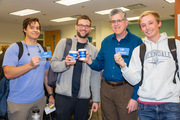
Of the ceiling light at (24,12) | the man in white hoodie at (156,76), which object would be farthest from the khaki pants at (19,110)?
the ceiling light at (24,12)

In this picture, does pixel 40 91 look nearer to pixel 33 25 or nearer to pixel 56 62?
pixel 56 62

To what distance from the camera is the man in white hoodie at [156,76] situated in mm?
1724

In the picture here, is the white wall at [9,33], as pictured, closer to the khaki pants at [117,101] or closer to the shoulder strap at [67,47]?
the shoulder strap at [67,47]

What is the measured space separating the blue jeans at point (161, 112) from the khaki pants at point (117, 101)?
44 centimetres

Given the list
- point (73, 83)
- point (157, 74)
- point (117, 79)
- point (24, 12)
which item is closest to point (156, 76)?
point (157, 74)

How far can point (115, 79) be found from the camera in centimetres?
232

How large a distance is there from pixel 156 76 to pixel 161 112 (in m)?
0.35

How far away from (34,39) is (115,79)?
45.1 inches

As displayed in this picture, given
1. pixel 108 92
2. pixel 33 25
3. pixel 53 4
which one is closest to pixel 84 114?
Result: pixel 108 92

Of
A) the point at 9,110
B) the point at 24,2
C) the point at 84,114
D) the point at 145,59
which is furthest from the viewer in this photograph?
the point at 24,2

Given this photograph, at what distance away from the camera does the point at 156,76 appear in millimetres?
1767

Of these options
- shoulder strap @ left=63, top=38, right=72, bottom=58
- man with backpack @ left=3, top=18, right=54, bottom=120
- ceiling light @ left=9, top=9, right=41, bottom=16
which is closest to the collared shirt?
shoulder strap @ left=63, top=38, right=72, bottom=58

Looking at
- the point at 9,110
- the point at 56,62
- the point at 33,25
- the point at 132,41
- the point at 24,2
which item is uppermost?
the point at 24,2

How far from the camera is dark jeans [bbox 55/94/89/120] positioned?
94.1 inches
